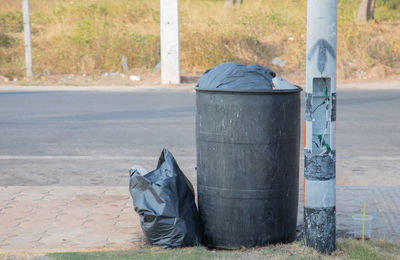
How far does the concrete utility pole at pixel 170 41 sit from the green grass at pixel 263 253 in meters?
14.3

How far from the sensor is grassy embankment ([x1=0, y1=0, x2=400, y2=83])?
2089 cm

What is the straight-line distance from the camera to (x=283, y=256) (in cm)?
397

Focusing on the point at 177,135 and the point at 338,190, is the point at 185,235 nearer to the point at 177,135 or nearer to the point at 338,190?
the point at 338,190

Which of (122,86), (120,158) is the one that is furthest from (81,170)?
(122,86)

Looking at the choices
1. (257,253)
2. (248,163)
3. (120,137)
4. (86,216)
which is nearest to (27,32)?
(120,137)

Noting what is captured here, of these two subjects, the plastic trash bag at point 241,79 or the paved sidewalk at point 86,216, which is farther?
the paved sidewalk at point 86,216

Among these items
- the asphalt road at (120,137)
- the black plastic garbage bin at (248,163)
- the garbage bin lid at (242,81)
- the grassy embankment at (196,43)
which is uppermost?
the grassy embankment at (196,43)

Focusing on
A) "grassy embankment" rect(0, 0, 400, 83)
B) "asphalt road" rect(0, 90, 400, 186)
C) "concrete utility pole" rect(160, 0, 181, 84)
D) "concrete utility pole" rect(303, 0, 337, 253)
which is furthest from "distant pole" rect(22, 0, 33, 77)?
"concrete utility pole" rect(303, 0, 337, 253)

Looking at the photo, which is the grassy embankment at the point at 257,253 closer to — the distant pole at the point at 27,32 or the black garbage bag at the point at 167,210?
the black garbage bag at the point at 167,210

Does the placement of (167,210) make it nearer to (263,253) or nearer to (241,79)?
(263,253)

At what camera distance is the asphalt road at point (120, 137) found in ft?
23.3

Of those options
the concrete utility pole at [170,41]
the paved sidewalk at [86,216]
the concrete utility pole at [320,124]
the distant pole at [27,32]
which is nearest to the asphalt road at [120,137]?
the paved sidewalk at [86,216]

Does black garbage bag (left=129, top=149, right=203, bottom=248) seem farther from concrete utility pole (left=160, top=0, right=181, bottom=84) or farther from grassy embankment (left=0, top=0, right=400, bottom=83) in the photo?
grassy embankment (left=0, top=0, right=400, bottom=83)

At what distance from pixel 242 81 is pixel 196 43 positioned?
56.9ft
